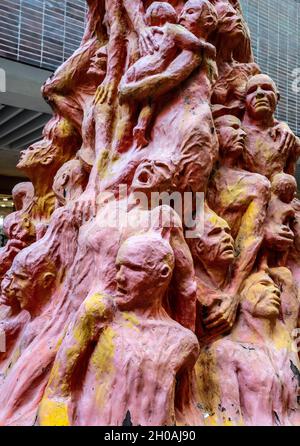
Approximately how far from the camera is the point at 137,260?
1618 millimetres

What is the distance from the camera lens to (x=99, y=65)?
249 cm

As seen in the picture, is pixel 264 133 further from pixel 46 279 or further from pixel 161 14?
pixel 46 279

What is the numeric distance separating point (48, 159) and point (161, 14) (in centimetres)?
98

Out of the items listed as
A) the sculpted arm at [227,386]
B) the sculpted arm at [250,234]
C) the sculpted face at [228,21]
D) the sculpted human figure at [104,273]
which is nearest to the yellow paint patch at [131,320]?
the sculpted human figure at [104,273]

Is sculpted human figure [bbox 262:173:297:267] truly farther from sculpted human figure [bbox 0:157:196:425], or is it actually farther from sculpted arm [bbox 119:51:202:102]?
sculpted arm [bbox 119:51:202:102]

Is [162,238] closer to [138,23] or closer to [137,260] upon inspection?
[137,260]

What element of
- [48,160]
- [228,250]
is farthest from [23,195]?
[228,250]

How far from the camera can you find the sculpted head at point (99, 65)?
248 cm

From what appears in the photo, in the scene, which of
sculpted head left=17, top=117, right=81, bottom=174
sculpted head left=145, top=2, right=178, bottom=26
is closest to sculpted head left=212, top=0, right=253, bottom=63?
sculpted head left=145, top=2, right=178, bottom=26

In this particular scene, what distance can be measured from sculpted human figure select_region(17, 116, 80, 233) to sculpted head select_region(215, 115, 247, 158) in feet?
2.73

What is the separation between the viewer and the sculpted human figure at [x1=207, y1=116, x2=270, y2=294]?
6.77 ft

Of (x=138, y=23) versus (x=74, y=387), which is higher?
(x=138, y=23)
